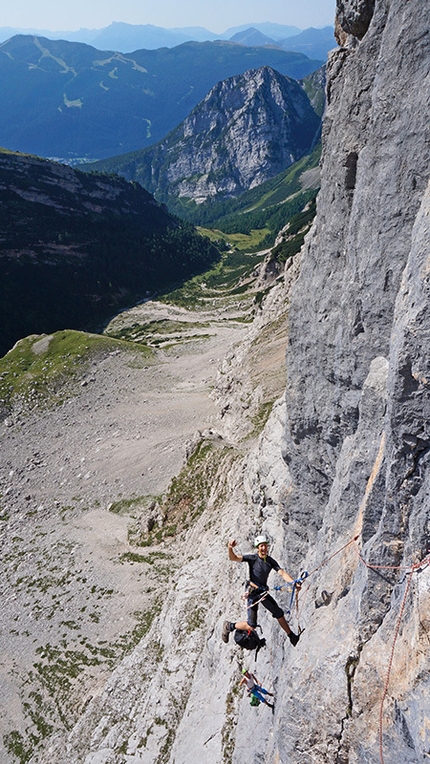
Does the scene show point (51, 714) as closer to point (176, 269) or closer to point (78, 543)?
point (78, 543)

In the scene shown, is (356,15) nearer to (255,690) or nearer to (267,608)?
(267,608)

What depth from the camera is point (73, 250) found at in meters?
132

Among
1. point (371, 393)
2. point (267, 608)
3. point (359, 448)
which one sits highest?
point (371, 393)

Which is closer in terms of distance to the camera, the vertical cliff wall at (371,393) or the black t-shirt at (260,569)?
the vertical cliff wall at (371,393)

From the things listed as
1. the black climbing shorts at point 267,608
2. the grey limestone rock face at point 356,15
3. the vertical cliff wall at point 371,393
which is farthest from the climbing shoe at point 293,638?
the grey limestone rock face at point 356,15

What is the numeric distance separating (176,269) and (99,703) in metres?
140

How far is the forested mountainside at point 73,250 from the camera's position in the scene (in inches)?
4493

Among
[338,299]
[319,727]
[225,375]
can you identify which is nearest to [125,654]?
[319,727]

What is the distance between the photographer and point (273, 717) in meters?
12.4

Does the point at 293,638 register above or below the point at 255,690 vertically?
above

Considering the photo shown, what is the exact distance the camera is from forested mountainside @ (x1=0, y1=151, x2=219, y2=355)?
11412 centimetres

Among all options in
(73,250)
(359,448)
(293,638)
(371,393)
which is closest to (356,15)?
(371,393)

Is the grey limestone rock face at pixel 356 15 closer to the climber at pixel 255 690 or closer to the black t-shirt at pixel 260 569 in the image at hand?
the black t-shirt at pixel 260 569

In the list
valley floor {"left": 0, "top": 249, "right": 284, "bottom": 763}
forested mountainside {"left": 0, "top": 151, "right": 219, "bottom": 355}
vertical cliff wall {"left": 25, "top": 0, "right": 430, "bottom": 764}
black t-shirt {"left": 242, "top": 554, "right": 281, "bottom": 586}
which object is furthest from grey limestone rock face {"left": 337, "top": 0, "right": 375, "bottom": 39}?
forested mountainside {"left": 0, "top": 151, "right": 219, "bottom": 355}
